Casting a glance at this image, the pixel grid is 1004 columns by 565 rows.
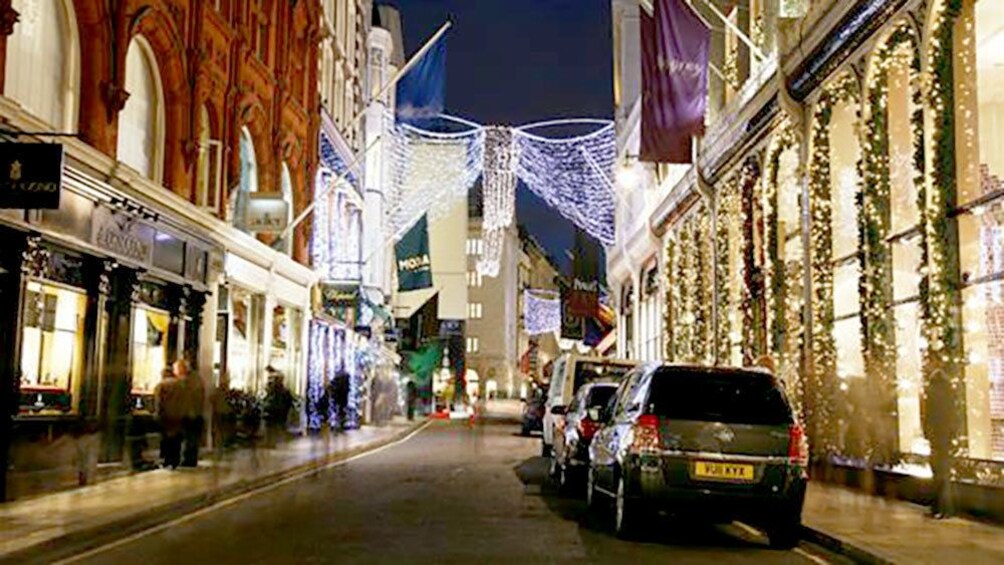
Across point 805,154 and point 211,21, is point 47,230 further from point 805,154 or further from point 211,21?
point 805,154

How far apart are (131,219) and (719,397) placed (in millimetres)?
10531

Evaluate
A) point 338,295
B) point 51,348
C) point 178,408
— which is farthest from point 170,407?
point 338,295

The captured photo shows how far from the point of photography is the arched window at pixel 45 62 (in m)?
15.2

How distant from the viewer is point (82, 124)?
17219 mm

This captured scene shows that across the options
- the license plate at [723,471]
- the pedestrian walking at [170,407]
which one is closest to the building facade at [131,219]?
the pedestrian walking at [170,407]

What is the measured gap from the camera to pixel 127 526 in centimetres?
1230

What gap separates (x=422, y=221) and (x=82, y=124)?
2439 cm

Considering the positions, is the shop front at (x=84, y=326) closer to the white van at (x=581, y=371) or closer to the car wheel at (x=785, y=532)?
the white van at (x=581, y=371)

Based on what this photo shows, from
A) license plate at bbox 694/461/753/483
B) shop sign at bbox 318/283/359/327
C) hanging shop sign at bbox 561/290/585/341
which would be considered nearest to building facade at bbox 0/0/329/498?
shop sign at bbox 318/283/359/327

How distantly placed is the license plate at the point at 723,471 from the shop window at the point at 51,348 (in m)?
8.67

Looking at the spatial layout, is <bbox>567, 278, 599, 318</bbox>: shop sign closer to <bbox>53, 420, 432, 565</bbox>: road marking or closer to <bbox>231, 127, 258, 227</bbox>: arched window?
<bbox>231, 127, 258, 227</bbox>: arched window

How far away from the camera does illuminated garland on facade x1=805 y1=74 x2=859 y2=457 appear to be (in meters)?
18.6

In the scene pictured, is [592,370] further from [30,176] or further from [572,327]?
[572,327]

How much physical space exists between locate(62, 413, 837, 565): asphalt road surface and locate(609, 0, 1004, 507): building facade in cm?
350
